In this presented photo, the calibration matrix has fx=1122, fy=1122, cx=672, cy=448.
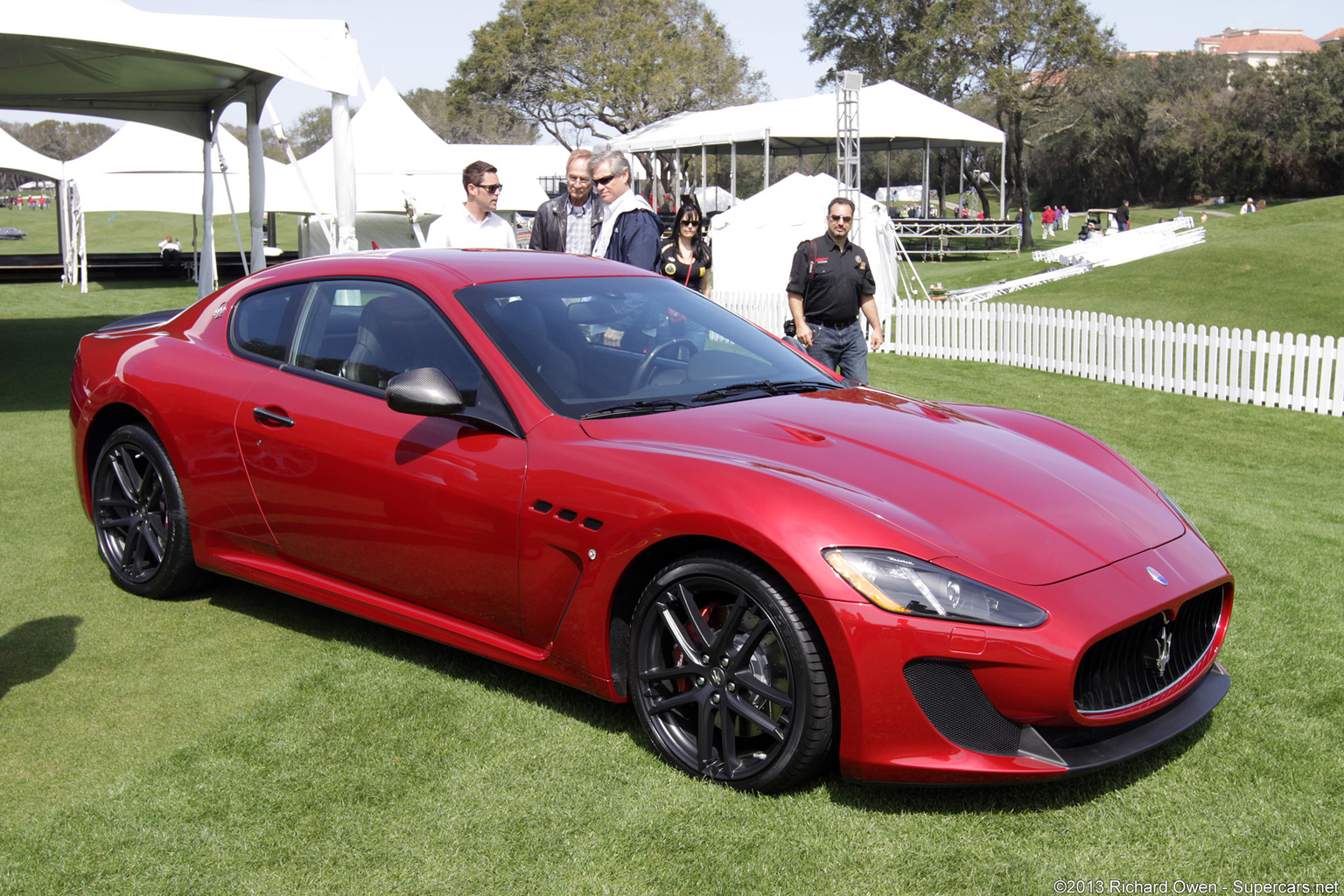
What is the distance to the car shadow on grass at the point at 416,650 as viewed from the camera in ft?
12.3

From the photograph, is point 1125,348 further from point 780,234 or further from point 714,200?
point 714,200

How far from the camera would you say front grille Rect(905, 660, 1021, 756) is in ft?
9.16

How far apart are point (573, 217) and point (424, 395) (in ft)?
14.5

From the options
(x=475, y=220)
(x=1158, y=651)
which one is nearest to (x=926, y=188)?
(x=475, y=220)

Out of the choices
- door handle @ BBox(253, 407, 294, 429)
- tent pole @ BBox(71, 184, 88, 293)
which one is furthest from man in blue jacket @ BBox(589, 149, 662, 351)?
tent pole @ BBox(71, 184, 88, 293)

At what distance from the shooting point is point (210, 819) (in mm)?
3053

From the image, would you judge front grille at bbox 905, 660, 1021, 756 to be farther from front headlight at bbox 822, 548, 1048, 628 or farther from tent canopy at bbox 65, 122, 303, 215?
tent canopy at bbox 65, 122, 303, 215

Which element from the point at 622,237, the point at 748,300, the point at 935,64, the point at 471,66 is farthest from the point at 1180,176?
the point at 622,237

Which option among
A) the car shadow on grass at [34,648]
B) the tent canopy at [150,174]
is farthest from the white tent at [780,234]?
the car shadow on grass at [34,648]

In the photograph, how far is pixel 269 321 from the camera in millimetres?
4492

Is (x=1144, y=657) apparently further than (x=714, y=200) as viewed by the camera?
No

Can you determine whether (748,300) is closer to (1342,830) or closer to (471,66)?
(1342,830)

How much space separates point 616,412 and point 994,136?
35.7 metres

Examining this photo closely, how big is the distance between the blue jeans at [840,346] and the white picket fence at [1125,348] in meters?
5.92
